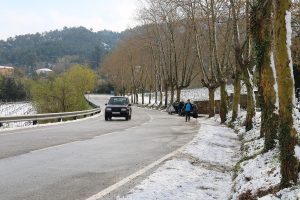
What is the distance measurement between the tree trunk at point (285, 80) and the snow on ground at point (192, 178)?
1592 millimetres

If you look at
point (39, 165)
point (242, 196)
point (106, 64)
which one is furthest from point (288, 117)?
point (106, 64)

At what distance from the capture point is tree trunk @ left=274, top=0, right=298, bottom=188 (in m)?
7.18

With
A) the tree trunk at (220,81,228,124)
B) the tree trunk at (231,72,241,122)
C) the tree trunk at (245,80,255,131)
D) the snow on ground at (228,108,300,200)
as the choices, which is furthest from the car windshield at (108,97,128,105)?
the snow on ground at (228,108,300,200)

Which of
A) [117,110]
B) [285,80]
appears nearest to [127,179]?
[285,80]

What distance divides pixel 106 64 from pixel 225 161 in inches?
4728

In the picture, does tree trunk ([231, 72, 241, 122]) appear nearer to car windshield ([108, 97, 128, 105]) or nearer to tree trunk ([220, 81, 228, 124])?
tree trunk ([220, 81, 228, 124])

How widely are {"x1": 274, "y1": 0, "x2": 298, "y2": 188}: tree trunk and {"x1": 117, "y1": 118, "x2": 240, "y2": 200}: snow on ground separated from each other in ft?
5.22

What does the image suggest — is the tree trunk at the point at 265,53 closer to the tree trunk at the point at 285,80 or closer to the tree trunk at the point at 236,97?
the tree trunk at the point at 285,80

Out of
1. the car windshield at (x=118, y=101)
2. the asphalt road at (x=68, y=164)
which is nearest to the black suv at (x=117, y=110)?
the car windshield at (x=118, y=101)

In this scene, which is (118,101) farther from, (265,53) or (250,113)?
(265,53)

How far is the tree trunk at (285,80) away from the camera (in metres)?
7.18

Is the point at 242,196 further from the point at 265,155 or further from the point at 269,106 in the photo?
the point at 269,106

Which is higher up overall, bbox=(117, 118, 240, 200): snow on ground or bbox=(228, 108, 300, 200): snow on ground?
bbox=(228, 108, 300, 200): snow on ground

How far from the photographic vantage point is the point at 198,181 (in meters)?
9.46
